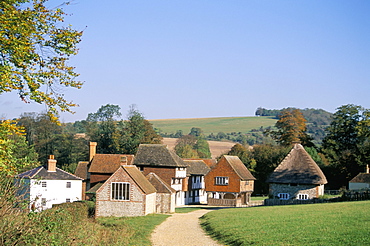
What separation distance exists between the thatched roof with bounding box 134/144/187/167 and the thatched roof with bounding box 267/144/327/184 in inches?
472

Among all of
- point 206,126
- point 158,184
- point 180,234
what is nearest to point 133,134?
point 158,184

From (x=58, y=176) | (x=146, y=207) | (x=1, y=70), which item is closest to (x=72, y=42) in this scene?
(x=1, y=70)

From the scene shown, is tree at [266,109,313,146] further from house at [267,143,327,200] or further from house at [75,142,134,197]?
house at [75,142,134,197]

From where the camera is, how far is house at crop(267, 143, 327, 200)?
57.7 m

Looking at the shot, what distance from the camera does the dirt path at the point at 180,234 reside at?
27500 mm

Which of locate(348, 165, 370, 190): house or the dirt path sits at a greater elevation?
locate(348, 165, 370, 190): house

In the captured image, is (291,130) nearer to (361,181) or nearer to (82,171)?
(361,181)

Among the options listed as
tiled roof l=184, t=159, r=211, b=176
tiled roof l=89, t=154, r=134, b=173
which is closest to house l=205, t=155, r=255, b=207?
tiled roof l=184, t=159, r=211, b=176

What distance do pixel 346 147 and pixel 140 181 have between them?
46723 millimetres

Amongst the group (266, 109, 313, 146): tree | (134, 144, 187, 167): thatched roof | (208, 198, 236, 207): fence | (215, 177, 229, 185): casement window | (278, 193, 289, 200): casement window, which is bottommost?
(208, 198, 236, 207): fence

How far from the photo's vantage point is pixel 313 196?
57656mm

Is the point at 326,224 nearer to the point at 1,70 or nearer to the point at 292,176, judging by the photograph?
the point at 1,70

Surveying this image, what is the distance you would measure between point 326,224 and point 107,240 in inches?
446

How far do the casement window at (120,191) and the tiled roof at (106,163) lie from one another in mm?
14559
